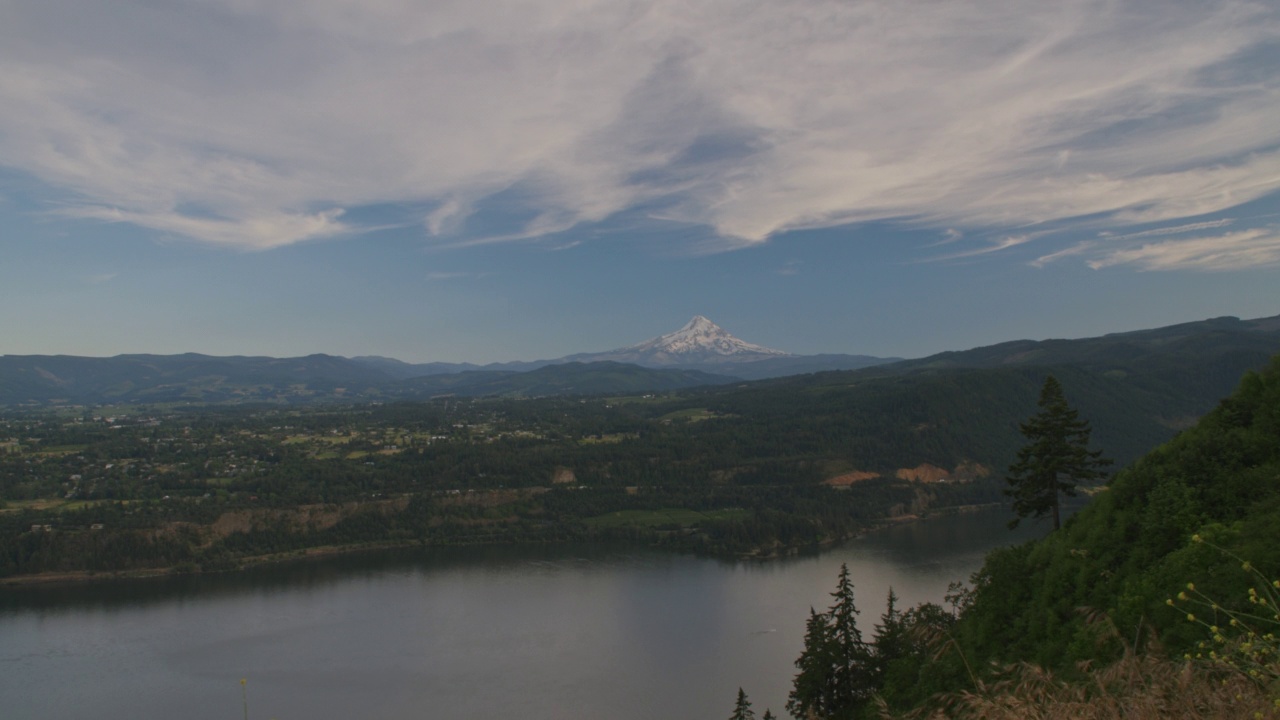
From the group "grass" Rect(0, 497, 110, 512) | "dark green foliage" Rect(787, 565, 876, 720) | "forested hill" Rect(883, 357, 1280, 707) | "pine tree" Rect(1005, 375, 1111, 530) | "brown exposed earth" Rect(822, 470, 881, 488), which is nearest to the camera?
"forested hill" Rect(883, 357, 1280, 707)

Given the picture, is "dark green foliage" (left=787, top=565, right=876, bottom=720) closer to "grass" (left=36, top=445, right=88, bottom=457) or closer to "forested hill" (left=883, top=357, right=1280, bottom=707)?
"forested hill" (left=883, top=357, right=1280, bottom=707)

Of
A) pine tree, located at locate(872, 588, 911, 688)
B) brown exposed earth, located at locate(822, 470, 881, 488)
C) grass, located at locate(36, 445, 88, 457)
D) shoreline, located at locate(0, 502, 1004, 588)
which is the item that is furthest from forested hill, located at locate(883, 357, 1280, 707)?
grass, located at locate(36, 445, 88, 457)

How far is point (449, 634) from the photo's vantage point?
125 ft

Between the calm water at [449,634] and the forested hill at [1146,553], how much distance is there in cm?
1586

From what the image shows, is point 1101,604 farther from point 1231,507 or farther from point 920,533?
point 920,533

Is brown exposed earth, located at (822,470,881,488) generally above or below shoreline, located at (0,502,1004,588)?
above

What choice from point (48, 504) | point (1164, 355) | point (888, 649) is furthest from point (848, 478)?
point (1164, 355)

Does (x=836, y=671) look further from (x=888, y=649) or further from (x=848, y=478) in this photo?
(x=848, y=478)

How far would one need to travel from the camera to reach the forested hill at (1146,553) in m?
9.20

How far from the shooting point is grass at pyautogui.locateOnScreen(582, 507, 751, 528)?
62875 mm

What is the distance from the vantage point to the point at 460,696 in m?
29.9

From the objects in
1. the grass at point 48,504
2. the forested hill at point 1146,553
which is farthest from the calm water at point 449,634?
the forested hill at point 1146,553

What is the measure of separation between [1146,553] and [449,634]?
33.5 m

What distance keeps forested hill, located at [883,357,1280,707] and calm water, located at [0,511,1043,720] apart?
15.9 m
